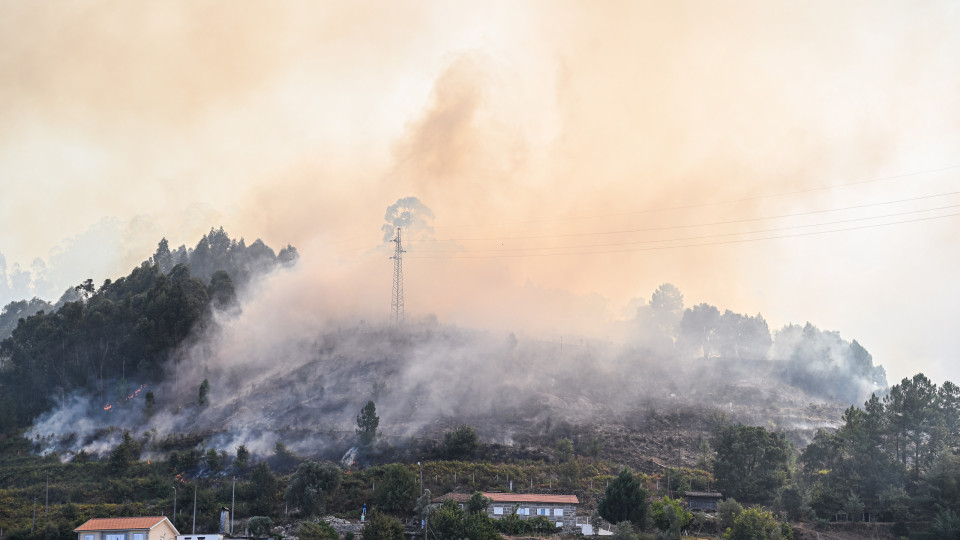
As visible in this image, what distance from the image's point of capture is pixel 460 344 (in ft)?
528

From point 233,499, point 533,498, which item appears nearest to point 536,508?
point 533,498

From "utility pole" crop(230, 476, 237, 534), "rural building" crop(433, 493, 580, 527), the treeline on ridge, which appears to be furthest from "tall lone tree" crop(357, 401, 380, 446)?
the treeline on ridge

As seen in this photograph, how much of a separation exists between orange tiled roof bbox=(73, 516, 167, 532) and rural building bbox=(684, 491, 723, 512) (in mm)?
61708

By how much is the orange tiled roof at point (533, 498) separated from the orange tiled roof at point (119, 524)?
37691 millimetres

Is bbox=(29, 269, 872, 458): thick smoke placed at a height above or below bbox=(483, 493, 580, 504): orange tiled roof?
above

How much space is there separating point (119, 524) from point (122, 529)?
3.59ft

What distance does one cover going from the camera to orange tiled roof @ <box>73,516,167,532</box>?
283ft

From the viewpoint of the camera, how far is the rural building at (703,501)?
99.7m

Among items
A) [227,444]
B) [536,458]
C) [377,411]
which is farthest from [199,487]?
[536,458]

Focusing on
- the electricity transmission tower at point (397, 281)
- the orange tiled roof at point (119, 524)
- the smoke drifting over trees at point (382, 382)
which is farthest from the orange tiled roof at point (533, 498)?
the electricity transmission tower at point (397, 281)

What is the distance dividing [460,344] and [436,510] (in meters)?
75.2

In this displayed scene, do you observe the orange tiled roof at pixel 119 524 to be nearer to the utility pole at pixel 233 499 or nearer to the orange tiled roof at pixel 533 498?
the utility pole at pixel 233 499

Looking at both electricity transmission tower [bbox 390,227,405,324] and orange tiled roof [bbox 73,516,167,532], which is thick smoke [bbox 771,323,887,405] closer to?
electricity transmission tower [bbox 390,227,405,324]

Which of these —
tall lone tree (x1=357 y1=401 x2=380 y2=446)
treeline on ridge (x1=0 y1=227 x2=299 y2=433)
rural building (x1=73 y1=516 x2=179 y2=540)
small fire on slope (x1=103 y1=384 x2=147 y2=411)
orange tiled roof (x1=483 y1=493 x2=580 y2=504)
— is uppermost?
treeline on ridge (x1=0 y1=227 x2=299 y2=433)
